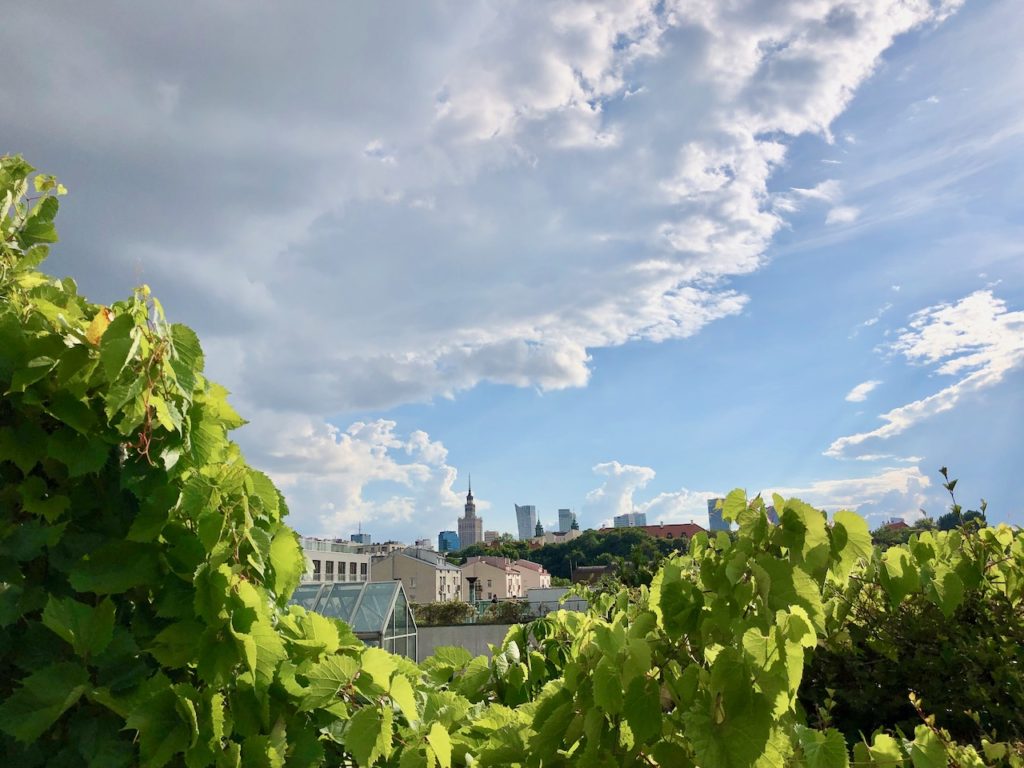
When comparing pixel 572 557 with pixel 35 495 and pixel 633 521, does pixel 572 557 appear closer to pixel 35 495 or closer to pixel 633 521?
pixel 35 495

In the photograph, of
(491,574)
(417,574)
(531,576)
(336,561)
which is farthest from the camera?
(531,576)

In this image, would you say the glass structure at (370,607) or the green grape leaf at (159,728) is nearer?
the green grape leaf at (159,728)

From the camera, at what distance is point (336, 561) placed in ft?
190

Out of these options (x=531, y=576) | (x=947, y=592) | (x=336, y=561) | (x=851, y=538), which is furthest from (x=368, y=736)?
(x=531, y=576)

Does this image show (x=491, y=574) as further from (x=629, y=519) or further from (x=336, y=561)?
(x=629, y=519)

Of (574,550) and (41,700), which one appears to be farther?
(574,550)

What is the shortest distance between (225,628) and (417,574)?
190 ft

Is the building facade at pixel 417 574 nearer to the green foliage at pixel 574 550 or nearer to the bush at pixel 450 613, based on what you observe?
the green foliage at pixel 574 550

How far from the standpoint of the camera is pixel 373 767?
1.62 m

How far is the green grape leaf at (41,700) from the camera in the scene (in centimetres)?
142

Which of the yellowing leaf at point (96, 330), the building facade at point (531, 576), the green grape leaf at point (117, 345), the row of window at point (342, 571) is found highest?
the row of window at point (342, 571)

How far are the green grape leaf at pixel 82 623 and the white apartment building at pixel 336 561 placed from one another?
51.6 meters

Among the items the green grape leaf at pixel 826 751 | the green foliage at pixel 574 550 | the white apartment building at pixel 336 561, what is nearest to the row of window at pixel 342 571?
the white apartment building at pixel 336 561

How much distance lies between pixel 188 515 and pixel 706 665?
3.91 feet
